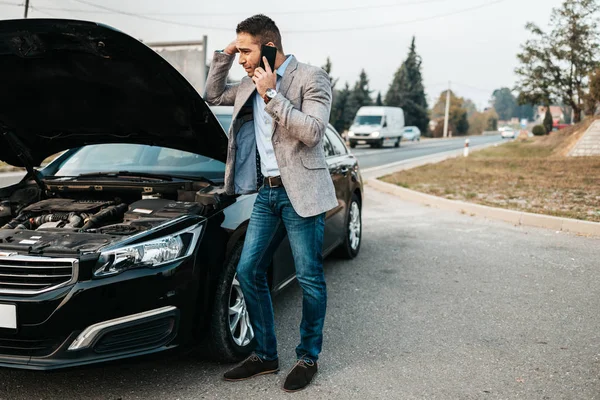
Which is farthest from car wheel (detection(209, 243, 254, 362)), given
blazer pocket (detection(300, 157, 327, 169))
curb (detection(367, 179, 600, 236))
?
curb (detection(367, 179, 600, 236))

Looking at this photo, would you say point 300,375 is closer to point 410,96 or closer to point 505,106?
point 410,96

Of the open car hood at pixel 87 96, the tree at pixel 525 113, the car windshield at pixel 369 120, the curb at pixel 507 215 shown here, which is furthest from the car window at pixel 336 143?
the tree at pixel 525 113

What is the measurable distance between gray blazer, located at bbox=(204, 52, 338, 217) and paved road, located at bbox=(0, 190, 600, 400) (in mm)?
1029

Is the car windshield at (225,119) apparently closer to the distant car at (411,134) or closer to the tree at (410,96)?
the distant car at (411,134)

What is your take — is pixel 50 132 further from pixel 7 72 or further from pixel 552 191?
pixel 552 191

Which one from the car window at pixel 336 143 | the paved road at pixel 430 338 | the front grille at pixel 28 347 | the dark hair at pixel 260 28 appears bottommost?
the paved road at pixel 430 338

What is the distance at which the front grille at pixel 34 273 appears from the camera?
266cm

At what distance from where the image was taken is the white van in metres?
31.5

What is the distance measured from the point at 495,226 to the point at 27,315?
6671 millimetres

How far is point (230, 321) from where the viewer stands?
3352 mm

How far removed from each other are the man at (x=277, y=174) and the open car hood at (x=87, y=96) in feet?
1.20

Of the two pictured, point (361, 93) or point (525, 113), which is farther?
point (525, 113)

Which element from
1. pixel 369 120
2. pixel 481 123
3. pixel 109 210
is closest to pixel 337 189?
pixel 109 210

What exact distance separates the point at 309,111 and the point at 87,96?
5.26 feet
